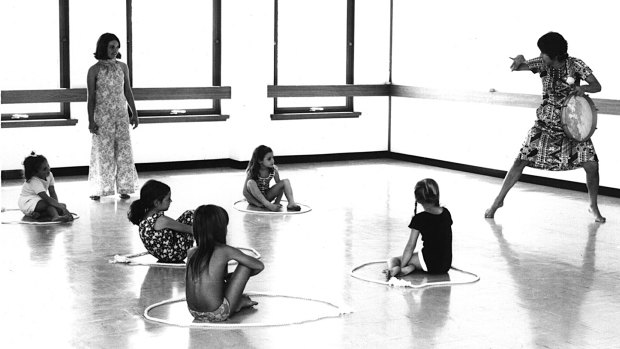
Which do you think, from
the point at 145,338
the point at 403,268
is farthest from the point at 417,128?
the point at 145,338

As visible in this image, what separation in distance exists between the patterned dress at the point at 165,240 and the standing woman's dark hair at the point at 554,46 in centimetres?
341

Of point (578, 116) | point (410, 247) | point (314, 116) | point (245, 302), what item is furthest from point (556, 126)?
point (314, 116)

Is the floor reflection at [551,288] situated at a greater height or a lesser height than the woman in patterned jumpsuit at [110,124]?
lesser

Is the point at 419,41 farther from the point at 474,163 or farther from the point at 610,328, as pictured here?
the point at 610,328

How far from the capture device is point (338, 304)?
5312mm

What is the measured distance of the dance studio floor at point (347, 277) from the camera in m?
4.73

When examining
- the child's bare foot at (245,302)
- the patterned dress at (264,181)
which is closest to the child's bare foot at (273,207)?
the patterned dress at (264,181)

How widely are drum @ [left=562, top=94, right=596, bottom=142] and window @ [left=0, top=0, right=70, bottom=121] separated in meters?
5.70

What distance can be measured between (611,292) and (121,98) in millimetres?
5218

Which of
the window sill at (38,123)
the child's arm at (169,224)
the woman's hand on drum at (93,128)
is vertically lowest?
the child's arm at (169,224)

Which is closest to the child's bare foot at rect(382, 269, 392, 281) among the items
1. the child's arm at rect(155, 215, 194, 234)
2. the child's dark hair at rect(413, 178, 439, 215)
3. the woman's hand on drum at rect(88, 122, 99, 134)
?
the child's dark hair at rect(413, 178, 439, 215)

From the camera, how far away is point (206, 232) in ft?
16.0

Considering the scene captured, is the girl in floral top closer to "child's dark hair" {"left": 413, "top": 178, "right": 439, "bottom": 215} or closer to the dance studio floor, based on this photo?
the dance studio floor

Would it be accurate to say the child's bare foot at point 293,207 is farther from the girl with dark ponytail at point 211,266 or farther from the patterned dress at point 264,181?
the girl with dark ponytail at point 211,266
